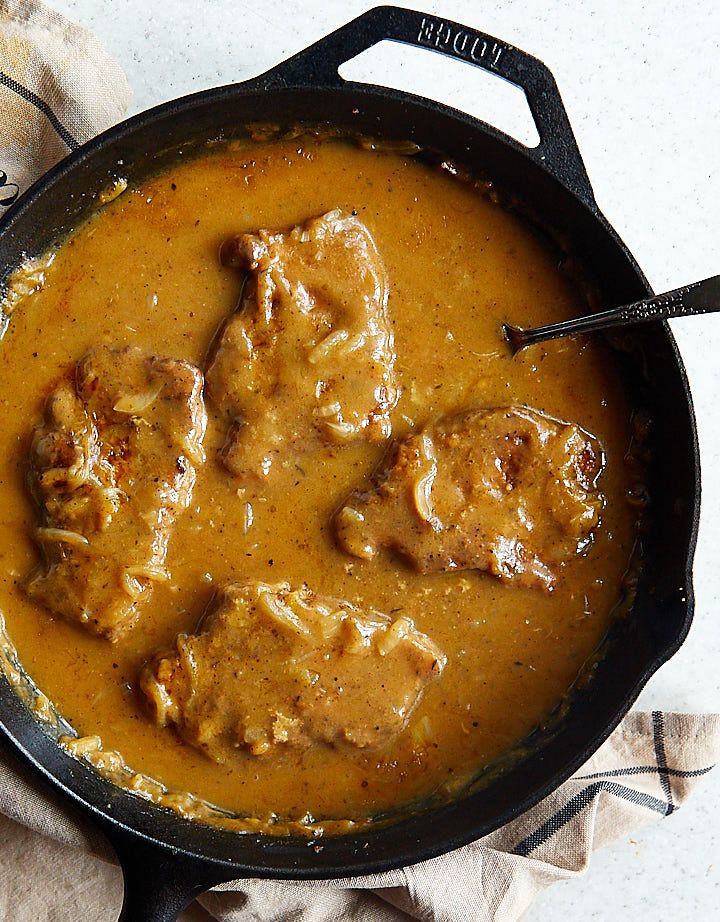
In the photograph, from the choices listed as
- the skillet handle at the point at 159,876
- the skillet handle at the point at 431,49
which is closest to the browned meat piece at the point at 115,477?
the skillet handle at the point at 159,876

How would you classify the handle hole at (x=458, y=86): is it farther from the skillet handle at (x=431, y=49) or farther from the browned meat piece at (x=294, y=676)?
the browned meat piece at (x=294, y=676)

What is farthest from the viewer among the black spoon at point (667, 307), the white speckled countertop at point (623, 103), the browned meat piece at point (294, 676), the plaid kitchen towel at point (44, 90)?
the white speckled countertop at point (623, 103)

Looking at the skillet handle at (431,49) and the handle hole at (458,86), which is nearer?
the skillet handle at (431,49)

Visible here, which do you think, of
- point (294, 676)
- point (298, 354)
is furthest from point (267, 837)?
point (298, 354)

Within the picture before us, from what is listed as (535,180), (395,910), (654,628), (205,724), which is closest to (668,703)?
(654,628)

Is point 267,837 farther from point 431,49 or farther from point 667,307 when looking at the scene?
point 431,49

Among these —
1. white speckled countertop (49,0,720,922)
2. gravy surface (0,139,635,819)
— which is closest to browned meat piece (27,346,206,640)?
gravy surface (0,139,635,819)

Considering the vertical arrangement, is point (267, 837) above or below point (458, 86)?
below
